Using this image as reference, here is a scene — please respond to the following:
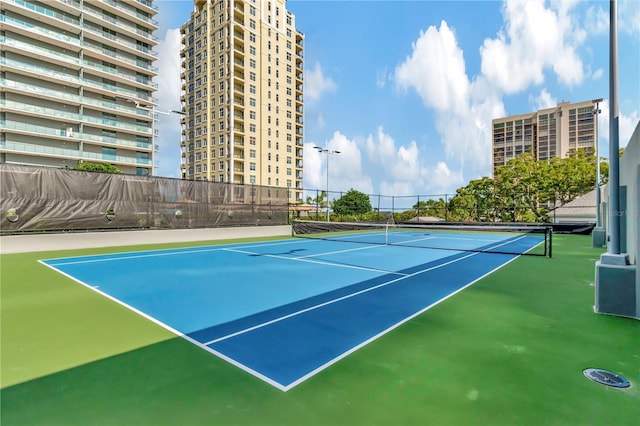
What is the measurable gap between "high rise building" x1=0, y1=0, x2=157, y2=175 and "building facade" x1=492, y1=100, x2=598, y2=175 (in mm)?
78072

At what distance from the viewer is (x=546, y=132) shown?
91312mm

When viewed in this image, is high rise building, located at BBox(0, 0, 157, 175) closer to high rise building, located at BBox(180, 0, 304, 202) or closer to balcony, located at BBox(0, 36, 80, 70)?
balcony, located at BBox(0, 36, 80, 70)

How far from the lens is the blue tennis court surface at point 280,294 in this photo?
3.43 meters

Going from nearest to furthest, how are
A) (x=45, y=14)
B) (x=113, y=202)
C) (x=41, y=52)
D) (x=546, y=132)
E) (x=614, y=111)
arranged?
(x=614, y=111)
(x=113, y=202)
(x=41, y=52)
(x=45, y=14)
(x=546, y=132)

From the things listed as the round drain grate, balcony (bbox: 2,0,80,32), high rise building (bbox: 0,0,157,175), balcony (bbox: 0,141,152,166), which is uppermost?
balcony (bbox: 2,0,80,32)

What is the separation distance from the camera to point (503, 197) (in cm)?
2709

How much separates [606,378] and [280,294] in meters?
4.30

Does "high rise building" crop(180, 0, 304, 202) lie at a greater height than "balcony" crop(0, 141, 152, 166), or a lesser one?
greater

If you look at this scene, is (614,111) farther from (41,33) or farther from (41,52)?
(41,33)

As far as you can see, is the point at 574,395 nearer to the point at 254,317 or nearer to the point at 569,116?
the point at 254,317

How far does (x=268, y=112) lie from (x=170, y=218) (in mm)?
46562

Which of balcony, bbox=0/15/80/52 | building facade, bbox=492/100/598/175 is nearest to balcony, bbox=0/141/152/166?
balcony, bbox=0/15/80/52

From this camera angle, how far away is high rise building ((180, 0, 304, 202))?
176ft

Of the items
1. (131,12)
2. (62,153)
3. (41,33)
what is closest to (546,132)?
(131,12)
